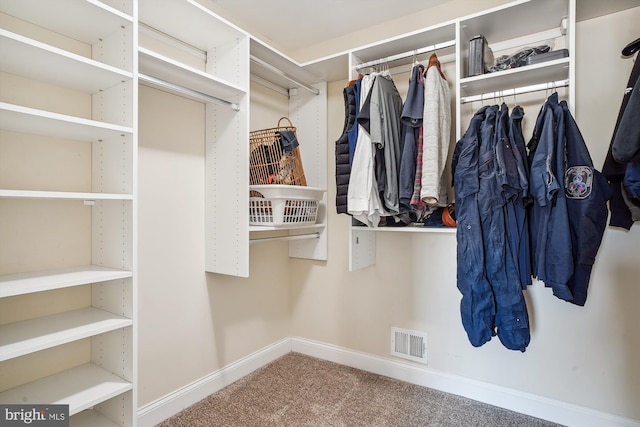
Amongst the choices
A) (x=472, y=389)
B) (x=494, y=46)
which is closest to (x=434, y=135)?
(x=494, y=46)

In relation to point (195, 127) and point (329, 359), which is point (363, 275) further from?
point (195, 127)

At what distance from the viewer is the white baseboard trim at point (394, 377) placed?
1.82 meters

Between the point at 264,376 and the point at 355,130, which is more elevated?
the point at 355,130

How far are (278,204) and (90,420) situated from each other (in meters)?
1.30

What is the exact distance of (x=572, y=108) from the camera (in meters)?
1.56

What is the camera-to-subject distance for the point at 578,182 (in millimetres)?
1501

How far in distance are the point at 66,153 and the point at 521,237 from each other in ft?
6.77

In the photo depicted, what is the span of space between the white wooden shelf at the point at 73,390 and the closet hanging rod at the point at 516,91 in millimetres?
2099

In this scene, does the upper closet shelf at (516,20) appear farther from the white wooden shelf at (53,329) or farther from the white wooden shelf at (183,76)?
the white wooden shelf at (53,329)

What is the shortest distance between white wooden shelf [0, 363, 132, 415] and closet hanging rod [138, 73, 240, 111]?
1267 millimetres

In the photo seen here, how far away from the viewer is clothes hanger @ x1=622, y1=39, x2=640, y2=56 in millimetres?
1538

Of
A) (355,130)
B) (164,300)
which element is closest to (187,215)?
(164,300)

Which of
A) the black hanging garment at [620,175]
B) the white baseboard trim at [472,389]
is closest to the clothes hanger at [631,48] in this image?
the black hanging garment at [620,175]

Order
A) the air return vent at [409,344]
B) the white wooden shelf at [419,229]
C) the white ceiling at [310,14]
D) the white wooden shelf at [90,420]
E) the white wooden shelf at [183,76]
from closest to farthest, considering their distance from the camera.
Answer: the white wooden shelf at [90,420] → the white wooden shelf at [183,76] → the white wooden shelf at [419,229] → the white ceiling at [310,14] → the air return vent at [409,344]
